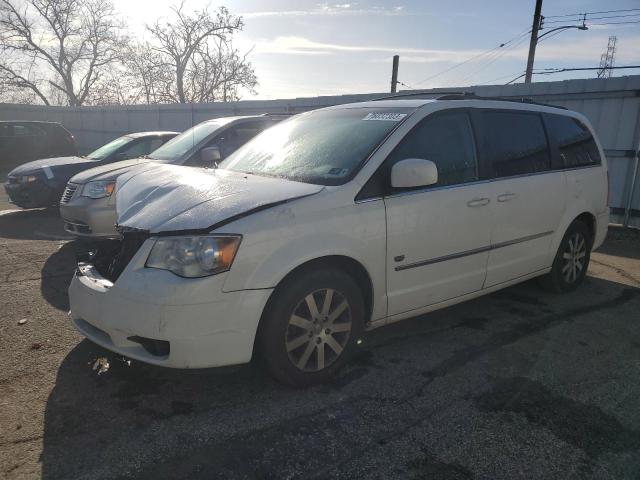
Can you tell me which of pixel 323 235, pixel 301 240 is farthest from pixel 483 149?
pixel 301 240

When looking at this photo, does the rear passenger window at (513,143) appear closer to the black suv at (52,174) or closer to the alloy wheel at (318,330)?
the alloy wheel at (318,330)

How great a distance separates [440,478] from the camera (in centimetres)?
220

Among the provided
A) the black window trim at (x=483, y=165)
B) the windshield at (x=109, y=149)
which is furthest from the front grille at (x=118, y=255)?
the windshield at (x=109, y=149)

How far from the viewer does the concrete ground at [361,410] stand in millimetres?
2285

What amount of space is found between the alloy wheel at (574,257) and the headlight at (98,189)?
17.2 ft

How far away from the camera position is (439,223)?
133 inches

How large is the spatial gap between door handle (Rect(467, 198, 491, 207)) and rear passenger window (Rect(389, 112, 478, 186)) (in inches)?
6.3

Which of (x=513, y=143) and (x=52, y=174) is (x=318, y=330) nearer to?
(x=513, y=143)

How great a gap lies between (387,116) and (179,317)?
6.82 ft

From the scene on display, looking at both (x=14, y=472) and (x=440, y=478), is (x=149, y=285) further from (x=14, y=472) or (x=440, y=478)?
(x=440, y=478)

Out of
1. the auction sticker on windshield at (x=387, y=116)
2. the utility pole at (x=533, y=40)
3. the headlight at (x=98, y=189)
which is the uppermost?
the utility pole at (x=533, y=40)

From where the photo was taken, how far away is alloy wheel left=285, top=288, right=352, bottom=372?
2.83m

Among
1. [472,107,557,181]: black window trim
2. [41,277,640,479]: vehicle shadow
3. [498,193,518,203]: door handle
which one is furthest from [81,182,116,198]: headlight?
[498,193,518,203]: door handle

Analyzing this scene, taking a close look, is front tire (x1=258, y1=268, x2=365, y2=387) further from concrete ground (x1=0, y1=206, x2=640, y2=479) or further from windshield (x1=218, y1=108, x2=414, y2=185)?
windshield (x1=218, y1=108, x2=414, y2=185)
